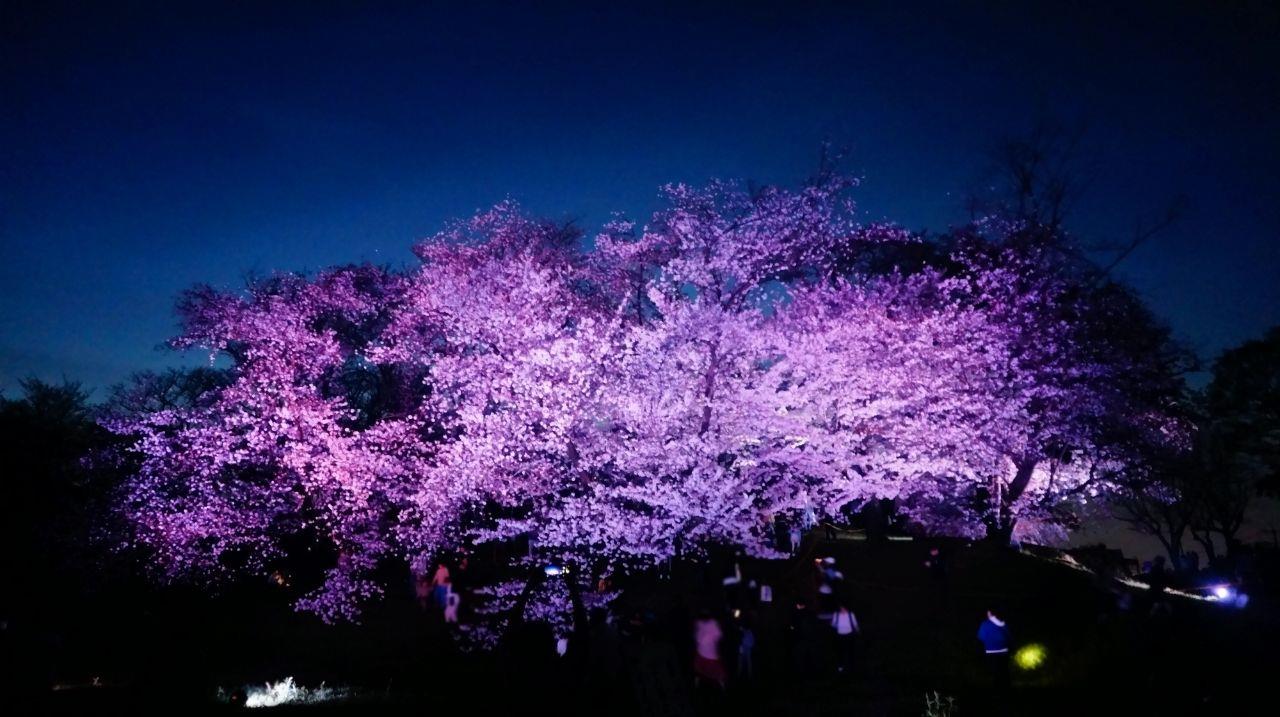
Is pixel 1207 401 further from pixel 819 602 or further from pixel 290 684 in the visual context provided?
pixel 290 684

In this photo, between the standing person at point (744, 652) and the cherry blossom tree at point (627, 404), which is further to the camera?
the cherry blossom tree at point (627, 404)

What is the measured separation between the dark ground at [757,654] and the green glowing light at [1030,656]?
0.20 metres

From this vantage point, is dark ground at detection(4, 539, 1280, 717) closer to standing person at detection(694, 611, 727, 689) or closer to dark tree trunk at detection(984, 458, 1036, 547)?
standing person at detection(694, 611, 727, 689)

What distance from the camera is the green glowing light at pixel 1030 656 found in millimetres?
11312

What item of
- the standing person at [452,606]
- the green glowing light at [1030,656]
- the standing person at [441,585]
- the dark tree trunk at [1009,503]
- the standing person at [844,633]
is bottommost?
the green glowing light at [1030,656]

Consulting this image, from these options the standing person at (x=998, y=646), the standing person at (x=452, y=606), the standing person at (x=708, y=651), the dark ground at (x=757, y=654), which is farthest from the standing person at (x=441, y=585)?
the standing person at (x=998, y=646)

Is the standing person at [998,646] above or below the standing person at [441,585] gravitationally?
below

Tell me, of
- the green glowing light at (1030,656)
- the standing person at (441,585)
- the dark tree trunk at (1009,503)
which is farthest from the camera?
the dark tree trunk at (1009,503)

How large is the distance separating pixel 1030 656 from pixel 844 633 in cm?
308

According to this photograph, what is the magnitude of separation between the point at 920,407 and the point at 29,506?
2559 centimetres

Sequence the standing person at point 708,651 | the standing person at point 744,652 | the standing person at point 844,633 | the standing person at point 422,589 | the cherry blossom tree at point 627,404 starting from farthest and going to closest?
Answer: 1. the standing person at point 422,589
2. the cherry blossom tree at point 627,404
3. the standing person at point 844,633
4. the standing person at point 744,652
5. the standing person at point 708,651

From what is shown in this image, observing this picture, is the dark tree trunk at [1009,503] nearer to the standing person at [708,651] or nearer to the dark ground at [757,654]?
the dark ground at [757,654]

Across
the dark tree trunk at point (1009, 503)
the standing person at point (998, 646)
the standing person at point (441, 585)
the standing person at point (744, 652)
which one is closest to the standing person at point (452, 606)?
the standing person at point (441, 585)

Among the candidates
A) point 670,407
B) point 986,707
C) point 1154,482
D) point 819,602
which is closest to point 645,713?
point 986,707
